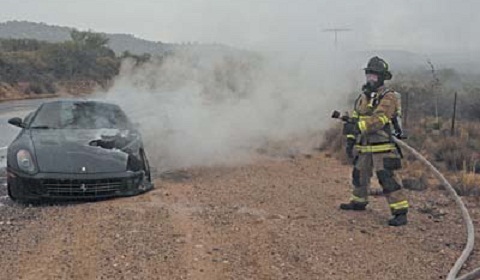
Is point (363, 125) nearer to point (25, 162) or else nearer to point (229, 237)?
point (229, 237)

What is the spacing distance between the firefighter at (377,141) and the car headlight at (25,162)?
3.74 metres

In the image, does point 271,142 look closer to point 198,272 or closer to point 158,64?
point 158,64

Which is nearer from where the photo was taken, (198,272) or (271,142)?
(198,272)

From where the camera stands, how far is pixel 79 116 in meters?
8.88

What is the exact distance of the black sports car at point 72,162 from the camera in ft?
23.8

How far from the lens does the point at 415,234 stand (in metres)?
6.34

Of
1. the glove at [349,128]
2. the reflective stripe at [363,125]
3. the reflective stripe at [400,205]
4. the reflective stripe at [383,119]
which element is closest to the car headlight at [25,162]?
the glove at [349,128]

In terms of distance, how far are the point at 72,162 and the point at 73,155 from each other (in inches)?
5.3

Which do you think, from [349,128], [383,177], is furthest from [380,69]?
[383,177]

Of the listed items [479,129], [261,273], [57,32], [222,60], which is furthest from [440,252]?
[57,32]

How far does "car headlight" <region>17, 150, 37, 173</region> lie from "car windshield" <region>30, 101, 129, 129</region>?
3.58 feet

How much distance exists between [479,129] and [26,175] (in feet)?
35.9

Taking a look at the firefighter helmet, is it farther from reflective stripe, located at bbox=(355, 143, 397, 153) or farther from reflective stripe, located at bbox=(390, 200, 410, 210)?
reflective stripe, located at bbox=(390, 200, 410, 210)

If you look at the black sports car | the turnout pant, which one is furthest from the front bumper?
the turnout pant
